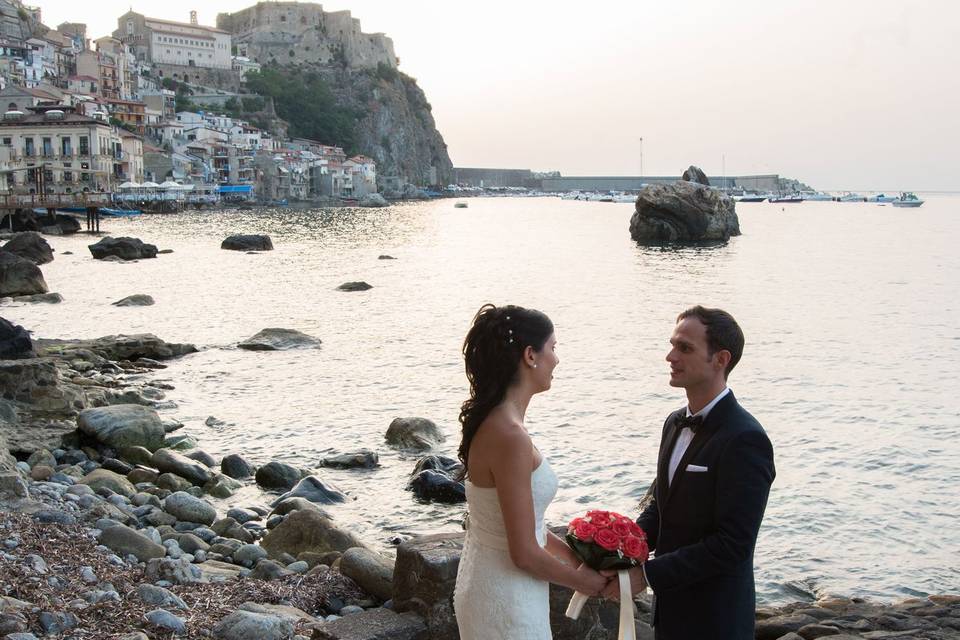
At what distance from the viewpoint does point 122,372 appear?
2017 centimetres

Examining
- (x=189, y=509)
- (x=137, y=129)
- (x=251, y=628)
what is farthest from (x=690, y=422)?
(x=137, y=129)

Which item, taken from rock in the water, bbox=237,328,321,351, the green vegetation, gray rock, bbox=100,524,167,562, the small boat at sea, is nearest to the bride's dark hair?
gray rock, bbox=100,524,167,562

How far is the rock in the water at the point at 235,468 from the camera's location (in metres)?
13.2

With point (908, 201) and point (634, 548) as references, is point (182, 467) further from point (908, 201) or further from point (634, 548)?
point (908, 201)

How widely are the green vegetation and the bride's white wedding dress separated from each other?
185628 mm

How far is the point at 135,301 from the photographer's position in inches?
1275

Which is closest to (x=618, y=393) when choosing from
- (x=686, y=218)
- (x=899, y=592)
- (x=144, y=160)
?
(x=899, y=592)

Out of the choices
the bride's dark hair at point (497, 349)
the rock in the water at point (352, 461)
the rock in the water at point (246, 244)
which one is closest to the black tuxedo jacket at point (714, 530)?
the bride's dark hair at point (497, 349)

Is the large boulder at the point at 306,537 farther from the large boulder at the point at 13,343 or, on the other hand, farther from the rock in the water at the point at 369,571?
the large boulder at the point at 13,343

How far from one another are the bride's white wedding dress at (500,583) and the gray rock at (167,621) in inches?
125

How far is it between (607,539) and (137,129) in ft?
455

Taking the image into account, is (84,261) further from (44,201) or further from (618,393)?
(618,393)

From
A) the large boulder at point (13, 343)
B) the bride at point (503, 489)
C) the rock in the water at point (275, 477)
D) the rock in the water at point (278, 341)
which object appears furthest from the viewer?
the rock in the water at point (278, 341)

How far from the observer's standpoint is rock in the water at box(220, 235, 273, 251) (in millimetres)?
58688
